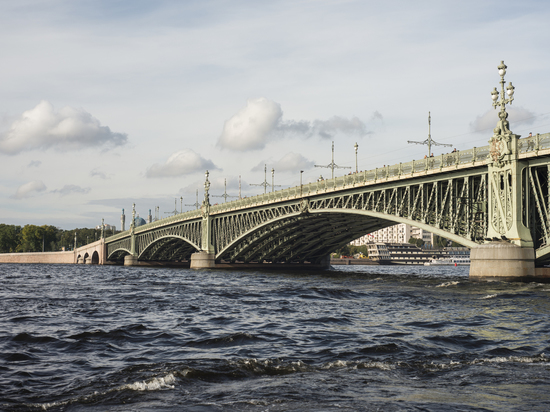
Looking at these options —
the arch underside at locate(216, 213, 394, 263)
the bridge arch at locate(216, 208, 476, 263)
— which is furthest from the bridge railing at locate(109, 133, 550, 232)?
the arch underside at locate(216, 213, 394, 263)

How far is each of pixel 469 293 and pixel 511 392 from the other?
73.6 ft

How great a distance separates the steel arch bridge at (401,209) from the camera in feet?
125

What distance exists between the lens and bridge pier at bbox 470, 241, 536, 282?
36406 millimetres

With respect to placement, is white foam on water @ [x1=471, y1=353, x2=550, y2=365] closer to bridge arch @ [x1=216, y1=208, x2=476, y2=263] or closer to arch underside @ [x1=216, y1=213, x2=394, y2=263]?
bridge arch @ [x1=216, y1=208, x2=476, y2=263]

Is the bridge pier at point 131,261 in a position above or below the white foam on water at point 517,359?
below

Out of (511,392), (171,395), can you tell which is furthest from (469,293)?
(171,395)

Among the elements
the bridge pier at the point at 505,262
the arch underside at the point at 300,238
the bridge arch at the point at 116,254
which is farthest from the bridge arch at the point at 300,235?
the bridge arch at the point at 116,254

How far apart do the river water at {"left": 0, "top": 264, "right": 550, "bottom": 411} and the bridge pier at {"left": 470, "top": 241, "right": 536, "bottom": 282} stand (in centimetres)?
1292

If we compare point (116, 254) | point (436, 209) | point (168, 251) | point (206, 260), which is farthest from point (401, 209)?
point (116, 254)

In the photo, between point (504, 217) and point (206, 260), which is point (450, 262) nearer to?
point (206, 260)

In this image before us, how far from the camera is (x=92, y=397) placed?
31.1 ft

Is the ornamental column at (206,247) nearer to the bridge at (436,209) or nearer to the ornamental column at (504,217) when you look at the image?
the bridge at (436,209)

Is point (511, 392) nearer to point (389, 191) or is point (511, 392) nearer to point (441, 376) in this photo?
point (441, 376)

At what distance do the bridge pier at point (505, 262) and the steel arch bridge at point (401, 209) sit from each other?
879 mm
